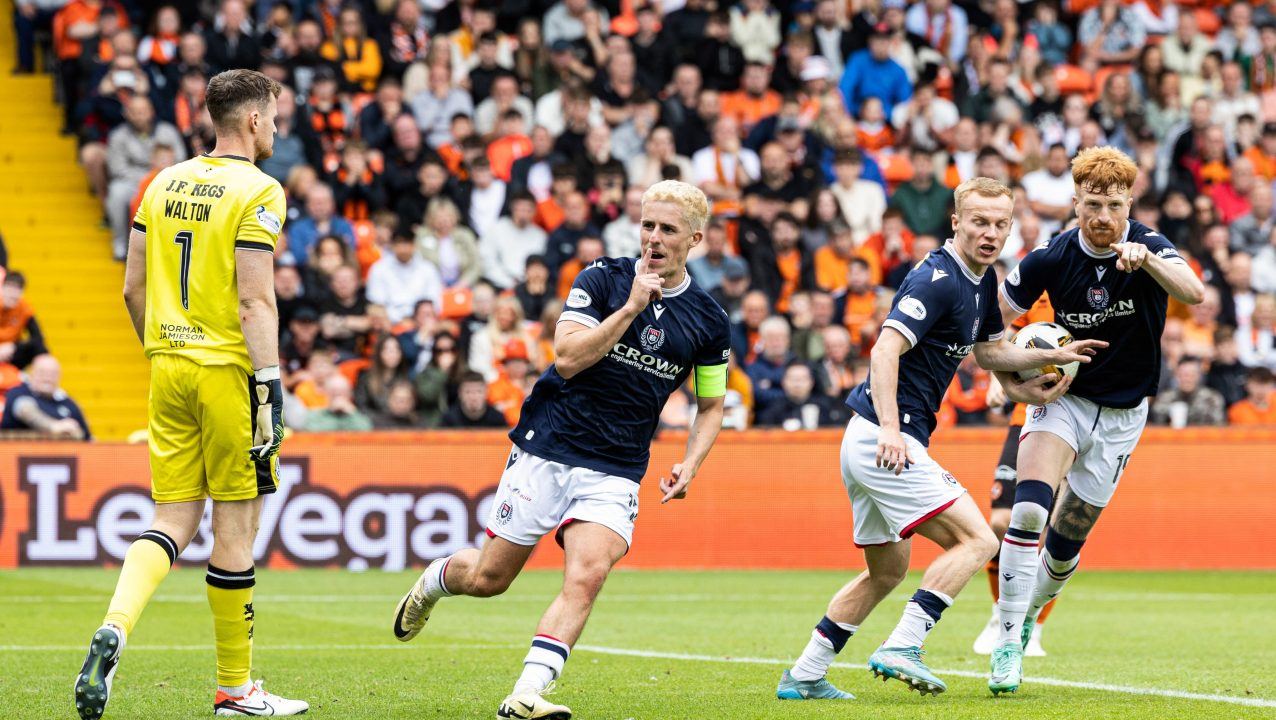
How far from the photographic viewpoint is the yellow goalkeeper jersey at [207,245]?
23.0 feet

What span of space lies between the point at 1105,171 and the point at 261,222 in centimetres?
408

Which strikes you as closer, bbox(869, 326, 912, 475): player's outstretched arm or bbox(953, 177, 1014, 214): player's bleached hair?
bbox(869, 326, 912, 475): player's outstretched arm

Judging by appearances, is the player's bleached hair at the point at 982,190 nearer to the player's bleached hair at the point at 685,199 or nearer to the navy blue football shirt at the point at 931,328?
the navy blue football shirt at the point at 931,328

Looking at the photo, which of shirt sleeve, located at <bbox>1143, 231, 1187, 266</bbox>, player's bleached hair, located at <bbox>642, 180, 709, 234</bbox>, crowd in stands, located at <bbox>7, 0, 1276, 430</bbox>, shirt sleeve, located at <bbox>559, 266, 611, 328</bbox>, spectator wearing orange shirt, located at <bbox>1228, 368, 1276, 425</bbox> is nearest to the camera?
player's bleached hair, located at <bbox>642, 180, 709, 234</bbox>

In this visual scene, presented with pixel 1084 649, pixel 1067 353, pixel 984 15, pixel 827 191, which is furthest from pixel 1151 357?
pixel 984 15

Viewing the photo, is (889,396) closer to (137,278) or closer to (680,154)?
(137,278)

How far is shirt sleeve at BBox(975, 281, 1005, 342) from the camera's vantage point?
8.26m

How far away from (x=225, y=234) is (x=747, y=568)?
417 inches

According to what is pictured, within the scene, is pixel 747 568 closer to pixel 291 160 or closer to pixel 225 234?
pixel 291 160

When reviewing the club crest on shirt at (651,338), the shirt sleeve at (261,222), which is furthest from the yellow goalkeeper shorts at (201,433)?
the club crest on shirt at (651,338)

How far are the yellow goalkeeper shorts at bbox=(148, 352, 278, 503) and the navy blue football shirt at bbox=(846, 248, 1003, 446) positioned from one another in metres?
2.75

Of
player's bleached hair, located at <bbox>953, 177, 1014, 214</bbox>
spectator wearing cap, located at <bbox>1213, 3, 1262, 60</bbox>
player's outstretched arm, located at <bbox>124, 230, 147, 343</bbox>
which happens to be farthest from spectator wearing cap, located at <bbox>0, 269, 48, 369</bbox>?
spectator wearing cap, located at <bbox>1213, 3, 1262, 60</bbox>

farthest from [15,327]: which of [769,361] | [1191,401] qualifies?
[1191,401]

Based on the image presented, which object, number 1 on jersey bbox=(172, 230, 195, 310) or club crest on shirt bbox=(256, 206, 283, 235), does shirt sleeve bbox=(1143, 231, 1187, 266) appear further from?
number 1 on jersey bbox=(172, 230, 195, 310)
